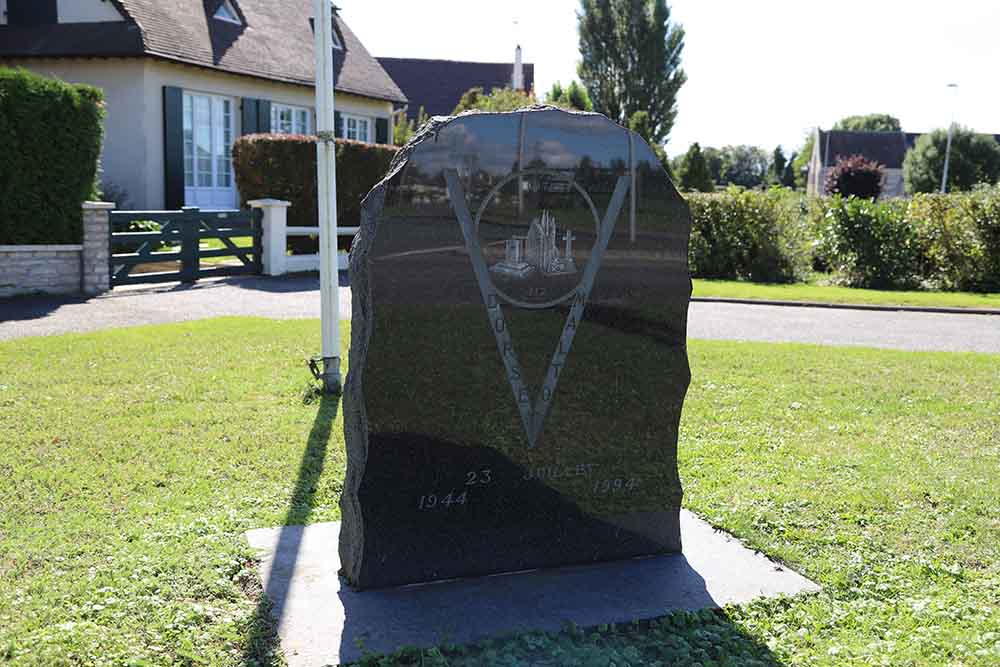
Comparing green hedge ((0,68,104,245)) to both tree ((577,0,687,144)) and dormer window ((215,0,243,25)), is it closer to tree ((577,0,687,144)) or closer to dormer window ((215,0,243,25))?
dormer window ((215,0,243,25))

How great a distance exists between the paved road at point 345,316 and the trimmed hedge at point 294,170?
3.07 meters

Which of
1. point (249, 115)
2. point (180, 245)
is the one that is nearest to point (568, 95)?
point (249, 115)

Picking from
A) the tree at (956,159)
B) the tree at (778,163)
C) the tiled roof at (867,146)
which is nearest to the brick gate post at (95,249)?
the tree at (956,159)

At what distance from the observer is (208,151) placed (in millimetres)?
Answer: 22484

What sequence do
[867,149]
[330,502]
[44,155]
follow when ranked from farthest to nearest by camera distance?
[867,149], [44,155], [330,502]

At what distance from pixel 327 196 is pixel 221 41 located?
57.2 feet

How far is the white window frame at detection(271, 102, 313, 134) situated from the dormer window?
7.64 feet

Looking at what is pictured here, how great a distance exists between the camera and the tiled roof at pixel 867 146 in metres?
79.9

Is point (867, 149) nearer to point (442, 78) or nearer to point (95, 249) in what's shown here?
point (442, 78)

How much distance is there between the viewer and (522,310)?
4.16 m

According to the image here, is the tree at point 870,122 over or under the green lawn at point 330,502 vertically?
over

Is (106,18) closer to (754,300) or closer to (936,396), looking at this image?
(754,300)

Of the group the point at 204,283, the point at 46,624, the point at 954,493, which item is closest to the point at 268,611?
the point at 46,624

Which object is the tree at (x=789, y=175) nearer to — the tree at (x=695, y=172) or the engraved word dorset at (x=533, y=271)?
the tree at (x=695, y=172)
